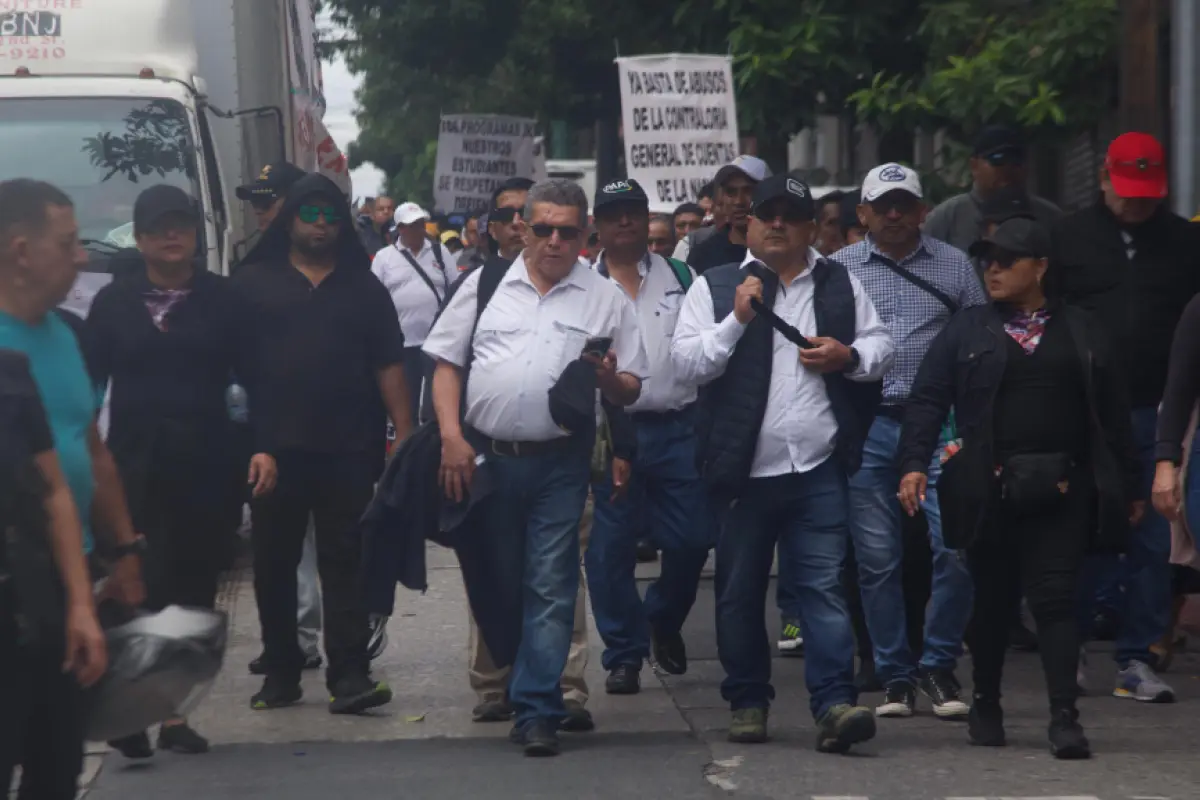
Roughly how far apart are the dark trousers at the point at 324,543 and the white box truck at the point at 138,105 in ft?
10.7

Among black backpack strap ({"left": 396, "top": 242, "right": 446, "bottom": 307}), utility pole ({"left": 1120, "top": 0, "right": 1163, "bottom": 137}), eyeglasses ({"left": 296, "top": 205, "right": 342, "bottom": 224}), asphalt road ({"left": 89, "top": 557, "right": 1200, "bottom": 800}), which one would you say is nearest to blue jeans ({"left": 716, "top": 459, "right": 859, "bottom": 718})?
asphalt road ({"left": 89, "top": 557, "right": 1200, "bottom": 800})

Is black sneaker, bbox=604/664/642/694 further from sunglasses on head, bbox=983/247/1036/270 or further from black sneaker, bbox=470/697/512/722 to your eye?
sunglasses on head, bbox=983/247/1036/270

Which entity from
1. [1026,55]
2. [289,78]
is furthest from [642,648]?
[289,78]

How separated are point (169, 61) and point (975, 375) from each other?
6.97 m

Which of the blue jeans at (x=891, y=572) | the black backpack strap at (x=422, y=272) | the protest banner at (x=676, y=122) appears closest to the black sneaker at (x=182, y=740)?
the blue jeans at (x=891, y=572)

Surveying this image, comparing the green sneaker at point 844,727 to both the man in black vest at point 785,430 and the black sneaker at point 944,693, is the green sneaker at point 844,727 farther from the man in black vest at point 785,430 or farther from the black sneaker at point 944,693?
the black sneaker at point 944,693

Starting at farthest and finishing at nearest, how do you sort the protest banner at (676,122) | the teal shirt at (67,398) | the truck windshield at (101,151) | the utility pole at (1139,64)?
the protest banner at (676,122) < the truck windshield at (101,151) < the utility pole at (1139,64) < the teal shirt at (67,398)

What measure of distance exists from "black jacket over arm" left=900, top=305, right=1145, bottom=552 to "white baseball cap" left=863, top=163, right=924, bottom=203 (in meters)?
0.87

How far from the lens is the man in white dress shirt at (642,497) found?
28.5 feet

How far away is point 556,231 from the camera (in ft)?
25.1

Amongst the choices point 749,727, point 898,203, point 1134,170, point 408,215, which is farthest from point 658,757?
point 408,215

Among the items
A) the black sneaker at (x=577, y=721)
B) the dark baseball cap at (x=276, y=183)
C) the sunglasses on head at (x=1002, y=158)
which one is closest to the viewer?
the black sneaker at (x=577, y=721)

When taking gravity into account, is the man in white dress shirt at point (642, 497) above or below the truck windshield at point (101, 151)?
below

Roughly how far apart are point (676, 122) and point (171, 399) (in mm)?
8209
